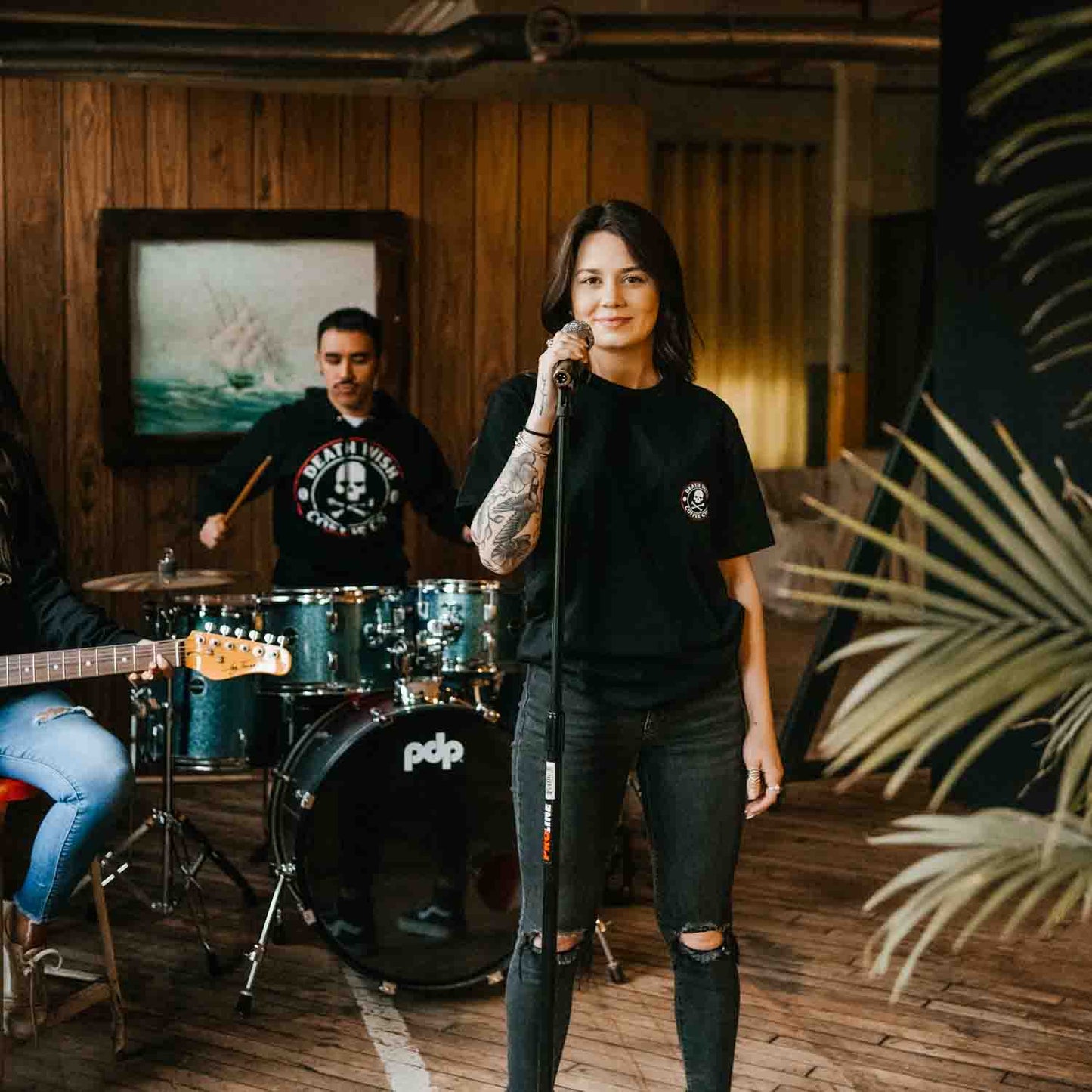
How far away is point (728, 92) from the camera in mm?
11180

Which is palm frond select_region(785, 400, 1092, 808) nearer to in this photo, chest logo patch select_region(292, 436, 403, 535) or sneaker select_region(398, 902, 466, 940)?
sneaker select_region(398, 902, 466, 940)

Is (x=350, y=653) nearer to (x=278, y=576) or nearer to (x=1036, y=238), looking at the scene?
(x=278, y=576)

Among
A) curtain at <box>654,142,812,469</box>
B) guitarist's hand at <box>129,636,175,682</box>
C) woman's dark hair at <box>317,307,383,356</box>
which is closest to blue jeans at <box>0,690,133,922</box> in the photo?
guitarist's hand at <box>129,636,175,682</box>

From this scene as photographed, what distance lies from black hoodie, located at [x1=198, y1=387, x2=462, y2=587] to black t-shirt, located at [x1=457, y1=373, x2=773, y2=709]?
7.06ft

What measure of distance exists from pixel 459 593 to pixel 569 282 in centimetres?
152

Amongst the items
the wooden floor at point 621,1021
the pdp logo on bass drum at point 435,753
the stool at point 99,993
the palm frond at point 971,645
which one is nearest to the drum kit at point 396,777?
the pdp logo on bass drum at point 435,753

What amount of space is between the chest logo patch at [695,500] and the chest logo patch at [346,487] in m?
2.26

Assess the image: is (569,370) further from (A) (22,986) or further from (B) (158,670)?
(A) (22,986)

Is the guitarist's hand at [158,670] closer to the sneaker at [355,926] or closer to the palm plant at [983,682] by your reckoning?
the sneaker at [355,926]

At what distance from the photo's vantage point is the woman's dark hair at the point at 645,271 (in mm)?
2312

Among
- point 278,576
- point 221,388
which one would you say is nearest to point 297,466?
point 278,576

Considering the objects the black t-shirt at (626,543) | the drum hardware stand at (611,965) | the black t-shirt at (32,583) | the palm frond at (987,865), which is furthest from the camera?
the drum hardware stand at (611,965)

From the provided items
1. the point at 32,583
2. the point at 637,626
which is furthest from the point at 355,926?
the point at 637,626

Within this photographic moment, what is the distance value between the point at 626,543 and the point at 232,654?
4.33 feet
